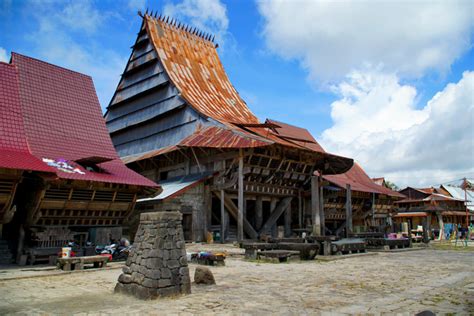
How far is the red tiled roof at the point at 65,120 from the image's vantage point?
14422 millimetres

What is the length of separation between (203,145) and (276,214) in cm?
829

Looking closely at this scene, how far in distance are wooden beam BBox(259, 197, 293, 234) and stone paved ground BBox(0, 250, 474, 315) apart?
14352mm

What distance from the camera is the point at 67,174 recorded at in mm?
13211

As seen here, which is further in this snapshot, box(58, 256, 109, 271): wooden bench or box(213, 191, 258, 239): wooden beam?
box(213, 191, 258, 239): wooden beam

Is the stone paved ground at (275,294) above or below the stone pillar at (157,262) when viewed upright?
below

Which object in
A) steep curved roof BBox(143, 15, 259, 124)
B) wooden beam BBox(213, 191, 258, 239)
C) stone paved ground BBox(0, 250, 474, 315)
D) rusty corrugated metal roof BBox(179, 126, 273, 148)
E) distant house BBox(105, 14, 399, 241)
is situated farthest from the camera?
steep curved roof BBox(143, 15, 259, 124)

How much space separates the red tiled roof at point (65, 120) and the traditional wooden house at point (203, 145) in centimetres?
461

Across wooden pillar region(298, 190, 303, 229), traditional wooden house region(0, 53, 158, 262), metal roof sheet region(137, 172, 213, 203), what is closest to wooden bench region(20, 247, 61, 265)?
traditional wooden house region(0, 53, 158, 262)

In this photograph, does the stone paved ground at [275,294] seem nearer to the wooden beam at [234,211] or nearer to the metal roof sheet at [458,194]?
the wooden beam at [234,211]

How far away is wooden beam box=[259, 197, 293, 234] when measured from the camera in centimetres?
2558

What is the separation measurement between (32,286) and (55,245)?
19.0 ft

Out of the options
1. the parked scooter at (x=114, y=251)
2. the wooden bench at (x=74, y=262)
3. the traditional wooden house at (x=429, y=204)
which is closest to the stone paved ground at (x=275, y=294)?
the wooden bench at (x=74, y=262)

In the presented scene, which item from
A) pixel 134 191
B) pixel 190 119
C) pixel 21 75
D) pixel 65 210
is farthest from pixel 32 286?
pixel 190 119

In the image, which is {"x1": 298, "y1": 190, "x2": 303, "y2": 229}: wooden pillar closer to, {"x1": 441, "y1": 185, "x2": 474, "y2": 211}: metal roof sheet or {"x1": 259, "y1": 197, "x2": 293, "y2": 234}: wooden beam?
{"x1": 259, "y1": 197, "x2": 293, "y2": 234}: wooden beam
